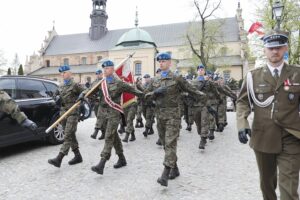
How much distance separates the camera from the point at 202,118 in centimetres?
823

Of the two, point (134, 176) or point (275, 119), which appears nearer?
point (275, 119)

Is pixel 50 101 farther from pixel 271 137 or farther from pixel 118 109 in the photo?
pixel 271 137

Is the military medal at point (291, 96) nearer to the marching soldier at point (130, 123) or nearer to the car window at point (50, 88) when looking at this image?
the marching soldier at point (130, 123)

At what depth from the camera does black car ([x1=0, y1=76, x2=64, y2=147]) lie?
7344mm

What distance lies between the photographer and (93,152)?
8094mm

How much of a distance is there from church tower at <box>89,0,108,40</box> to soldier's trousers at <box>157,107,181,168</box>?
65.6 meters

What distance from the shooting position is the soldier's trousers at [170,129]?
5355 millimetres

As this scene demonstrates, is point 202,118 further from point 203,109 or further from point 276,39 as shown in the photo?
point 276,39

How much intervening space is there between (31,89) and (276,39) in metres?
6.63

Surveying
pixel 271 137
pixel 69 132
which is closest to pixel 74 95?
pixel 69 132

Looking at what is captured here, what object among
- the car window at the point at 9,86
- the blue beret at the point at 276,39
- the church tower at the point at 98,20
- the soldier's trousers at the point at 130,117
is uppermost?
the church tower at the point at 98,20

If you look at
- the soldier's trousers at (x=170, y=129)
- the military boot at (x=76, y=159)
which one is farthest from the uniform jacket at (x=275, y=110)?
the military boot at (x=76, y=159)

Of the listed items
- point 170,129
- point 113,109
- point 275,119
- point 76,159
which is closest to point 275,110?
point 275,119

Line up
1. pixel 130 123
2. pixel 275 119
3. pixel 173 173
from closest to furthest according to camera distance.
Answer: pixel 275 119
pixel 173 173
pixel 130 123
